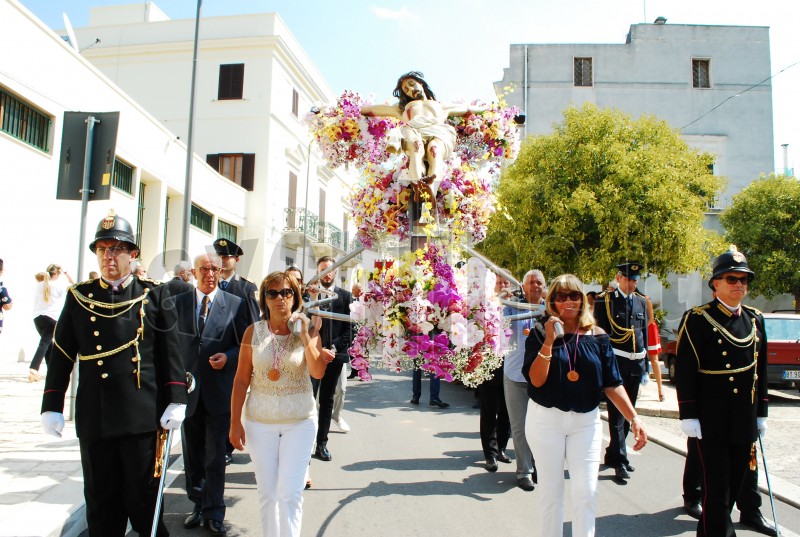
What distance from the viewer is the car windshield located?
11977mm

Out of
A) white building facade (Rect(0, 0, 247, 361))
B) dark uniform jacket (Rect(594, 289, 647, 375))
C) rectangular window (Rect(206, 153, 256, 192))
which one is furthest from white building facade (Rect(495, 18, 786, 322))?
dark uniform jacket (Rect(594, 289, 647, 375))

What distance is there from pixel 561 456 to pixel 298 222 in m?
25.5

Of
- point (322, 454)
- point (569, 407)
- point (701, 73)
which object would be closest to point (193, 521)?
point (322, 454)

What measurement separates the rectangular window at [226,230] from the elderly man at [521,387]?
17771mm

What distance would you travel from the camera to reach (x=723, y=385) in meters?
4.38

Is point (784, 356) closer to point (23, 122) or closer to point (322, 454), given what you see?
point (322, 454)

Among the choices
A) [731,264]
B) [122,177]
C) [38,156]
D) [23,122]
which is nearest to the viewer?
[731,264]

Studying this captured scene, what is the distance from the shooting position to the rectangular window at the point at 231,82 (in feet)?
86.7

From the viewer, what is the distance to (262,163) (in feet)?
84.8

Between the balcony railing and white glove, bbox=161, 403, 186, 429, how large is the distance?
2362 centimetres

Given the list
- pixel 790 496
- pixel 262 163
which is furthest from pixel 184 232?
pixel 262 163

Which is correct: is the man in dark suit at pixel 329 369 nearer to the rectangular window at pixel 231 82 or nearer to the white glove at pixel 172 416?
the white glove at pixel 172 416

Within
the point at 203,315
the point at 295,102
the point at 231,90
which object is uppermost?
the point at 295,102

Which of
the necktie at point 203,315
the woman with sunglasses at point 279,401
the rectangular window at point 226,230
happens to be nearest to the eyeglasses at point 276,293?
the woman with sunglasses at point 279,401
